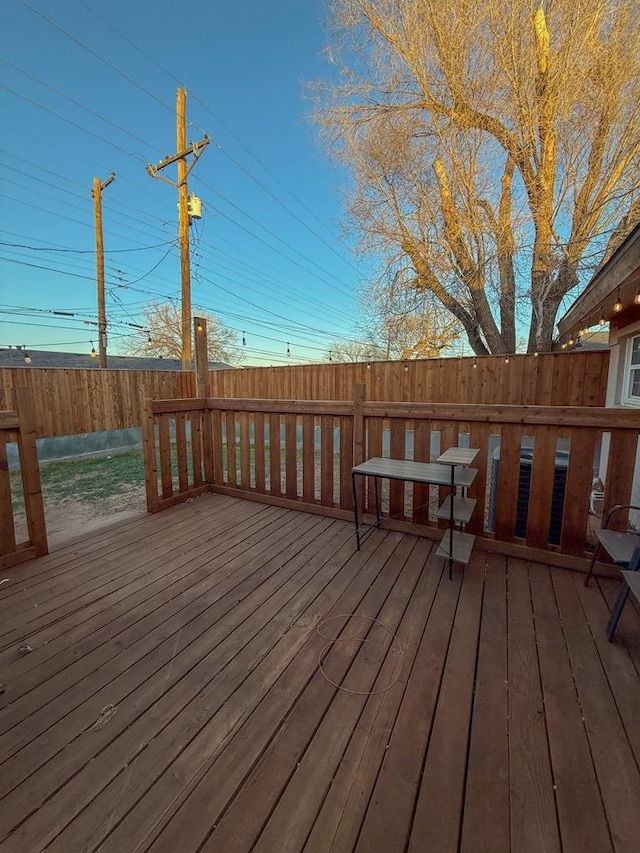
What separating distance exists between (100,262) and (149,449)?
26.6ft

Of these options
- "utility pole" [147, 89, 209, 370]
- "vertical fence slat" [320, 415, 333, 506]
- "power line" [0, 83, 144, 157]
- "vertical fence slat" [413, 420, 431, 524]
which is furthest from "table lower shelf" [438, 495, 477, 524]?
"power line" [0, 83, 144, 157]

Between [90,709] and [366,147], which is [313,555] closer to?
[90,709]

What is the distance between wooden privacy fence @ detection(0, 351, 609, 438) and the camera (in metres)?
5.06

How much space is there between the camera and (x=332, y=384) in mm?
7070

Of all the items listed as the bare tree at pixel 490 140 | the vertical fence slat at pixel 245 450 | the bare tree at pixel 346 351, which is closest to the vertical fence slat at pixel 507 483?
the vertical fence slat at pixel 245 450

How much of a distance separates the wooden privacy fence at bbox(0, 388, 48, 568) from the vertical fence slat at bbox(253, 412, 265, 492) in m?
1.67

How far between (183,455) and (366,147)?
6.20 m

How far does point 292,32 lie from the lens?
6.12m

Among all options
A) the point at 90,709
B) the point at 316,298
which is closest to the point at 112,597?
the point at 90,709

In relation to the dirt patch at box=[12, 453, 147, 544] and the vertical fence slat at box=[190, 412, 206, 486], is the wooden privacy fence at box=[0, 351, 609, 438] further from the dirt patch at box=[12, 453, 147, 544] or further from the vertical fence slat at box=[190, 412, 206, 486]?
the vertical fence slat at box=[190, 412, 206, 486]

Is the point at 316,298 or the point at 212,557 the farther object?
the point at 316,298

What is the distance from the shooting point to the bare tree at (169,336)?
1670 cm

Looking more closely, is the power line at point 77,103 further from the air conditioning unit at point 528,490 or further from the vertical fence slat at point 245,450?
the air conditioning unit at point 528,490

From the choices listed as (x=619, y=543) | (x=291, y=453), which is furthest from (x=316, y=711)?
(x=291, y=453)
